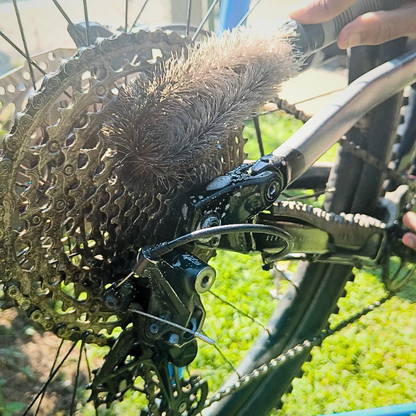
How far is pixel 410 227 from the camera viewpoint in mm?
942

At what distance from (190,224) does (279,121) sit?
6.51 feet

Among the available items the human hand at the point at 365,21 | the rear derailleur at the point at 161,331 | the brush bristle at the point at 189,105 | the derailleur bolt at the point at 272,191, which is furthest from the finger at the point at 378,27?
the rear derailleur at the point at 161,331

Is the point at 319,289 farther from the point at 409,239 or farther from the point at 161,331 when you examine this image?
the point at 161,331

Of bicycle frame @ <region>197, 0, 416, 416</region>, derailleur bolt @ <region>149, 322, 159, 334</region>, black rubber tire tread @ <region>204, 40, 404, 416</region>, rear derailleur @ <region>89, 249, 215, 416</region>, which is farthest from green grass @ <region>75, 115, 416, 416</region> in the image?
derailleur bolt @ <region>149, 322, 159, 334</region>

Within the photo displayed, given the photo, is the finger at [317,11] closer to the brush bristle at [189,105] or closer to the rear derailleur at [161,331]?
the brush bristle at [189,105]

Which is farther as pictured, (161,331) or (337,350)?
(337,350)

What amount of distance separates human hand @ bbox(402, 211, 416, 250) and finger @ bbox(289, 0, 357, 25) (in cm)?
43

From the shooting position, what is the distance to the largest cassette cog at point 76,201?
19.2 inches

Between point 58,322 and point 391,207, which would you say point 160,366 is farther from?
Answer: point 391,207

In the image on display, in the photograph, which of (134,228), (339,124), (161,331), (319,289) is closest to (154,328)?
(161,331)

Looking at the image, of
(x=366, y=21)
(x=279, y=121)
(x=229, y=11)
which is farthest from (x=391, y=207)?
(x=279, y=121)

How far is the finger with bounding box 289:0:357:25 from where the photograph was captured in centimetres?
70

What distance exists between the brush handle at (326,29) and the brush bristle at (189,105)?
6 centimetres

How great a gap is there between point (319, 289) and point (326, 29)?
532mm
